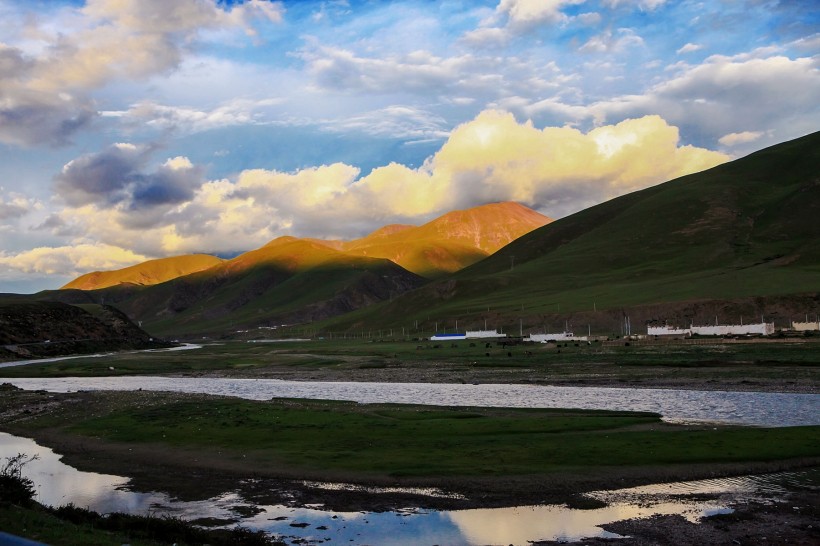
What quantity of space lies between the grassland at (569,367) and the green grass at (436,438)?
27.1 m

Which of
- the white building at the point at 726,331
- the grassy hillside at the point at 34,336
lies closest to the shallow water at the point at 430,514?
the white building at the point at 726,331

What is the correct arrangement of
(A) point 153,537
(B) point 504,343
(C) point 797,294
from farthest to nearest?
(C) point 797,294, (B) point 504,343, (A) point 153,537

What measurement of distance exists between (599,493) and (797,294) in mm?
167857

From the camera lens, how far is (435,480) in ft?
101

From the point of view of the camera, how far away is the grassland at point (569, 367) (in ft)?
237

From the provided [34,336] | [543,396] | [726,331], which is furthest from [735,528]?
[34,336]

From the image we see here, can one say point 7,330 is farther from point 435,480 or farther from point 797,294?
point 797,294

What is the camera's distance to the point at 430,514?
26094 mm

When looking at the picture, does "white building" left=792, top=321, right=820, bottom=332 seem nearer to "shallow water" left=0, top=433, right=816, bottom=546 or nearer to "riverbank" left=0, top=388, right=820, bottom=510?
"riverbank" left=0, top=388, right=820, bottom=510

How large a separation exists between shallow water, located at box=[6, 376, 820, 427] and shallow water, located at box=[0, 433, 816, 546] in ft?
59.6

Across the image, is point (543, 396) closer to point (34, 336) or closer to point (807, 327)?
point (807, 327)

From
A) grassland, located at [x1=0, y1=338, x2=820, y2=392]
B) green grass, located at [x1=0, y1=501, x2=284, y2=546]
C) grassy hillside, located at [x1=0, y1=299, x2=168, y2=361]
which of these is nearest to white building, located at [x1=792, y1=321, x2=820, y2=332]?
grassland, located at [x1=0, y1=338, x2=820, y2=392]

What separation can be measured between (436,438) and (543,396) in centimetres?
2451

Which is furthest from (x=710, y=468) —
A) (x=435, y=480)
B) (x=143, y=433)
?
(x=143, y=433)
